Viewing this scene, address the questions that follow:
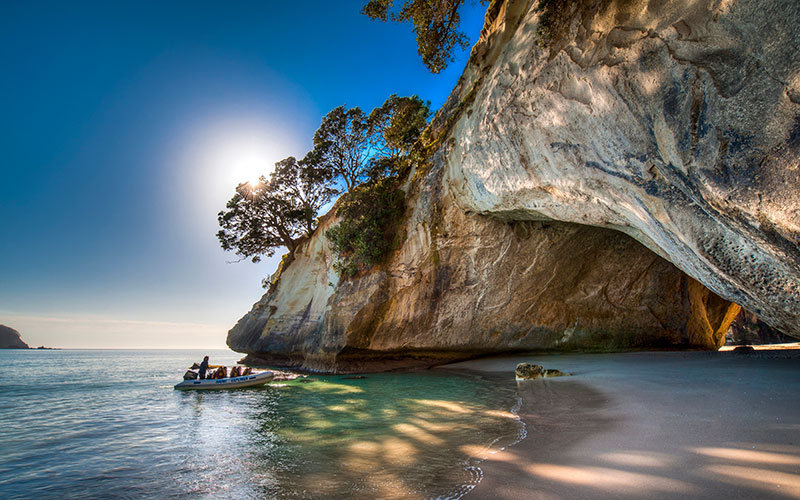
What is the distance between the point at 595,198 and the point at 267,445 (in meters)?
8.36

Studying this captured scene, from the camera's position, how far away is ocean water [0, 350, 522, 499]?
4.35 meters

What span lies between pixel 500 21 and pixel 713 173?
7485 mm

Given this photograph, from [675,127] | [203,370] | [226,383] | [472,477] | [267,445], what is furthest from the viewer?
[203,370]

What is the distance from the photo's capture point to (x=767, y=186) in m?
4.28

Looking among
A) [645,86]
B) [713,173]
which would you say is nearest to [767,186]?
[713,173]

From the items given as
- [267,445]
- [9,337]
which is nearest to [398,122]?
[267,445]

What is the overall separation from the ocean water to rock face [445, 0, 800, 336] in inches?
175

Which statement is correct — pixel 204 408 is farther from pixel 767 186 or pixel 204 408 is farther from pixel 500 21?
pixel 500 21

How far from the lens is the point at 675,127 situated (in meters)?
5.23

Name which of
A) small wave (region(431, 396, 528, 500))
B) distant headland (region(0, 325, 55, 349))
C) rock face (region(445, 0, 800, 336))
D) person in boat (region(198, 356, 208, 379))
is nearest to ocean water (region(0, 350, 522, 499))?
small wave (region(431, 396, 528, 500))

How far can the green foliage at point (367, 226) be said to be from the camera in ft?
56.2

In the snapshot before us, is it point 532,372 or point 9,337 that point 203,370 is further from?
point 9,337

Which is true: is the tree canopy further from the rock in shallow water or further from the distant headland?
the distant headland

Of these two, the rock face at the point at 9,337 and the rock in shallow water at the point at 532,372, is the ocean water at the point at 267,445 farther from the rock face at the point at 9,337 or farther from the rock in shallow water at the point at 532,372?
the rock face at the point at 9,337
